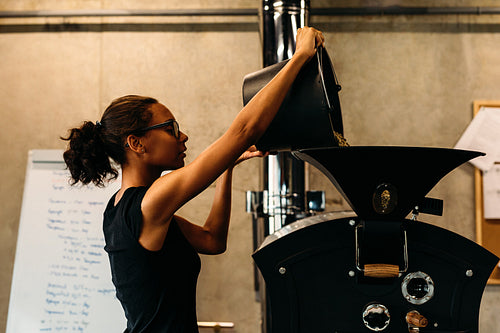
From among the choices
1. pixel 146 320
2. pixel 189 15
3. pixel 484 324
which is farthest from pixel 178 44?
pixel 484 324

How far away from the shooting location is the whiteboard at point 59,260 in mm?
2314

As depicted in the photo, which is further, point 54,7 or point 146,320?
point 54,7

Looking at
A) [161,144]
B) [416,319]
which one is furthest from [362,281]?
[161,144]

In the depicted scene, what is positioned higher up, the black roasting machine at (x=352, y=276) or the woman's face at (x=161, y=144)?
the woman's face at (x=161, y=144)

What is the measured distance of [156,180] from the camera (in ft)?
4.19

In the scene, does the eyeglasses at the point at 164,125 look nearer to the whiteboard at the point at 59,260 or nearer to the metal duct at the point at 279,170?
the metal duct at the point at 279,170

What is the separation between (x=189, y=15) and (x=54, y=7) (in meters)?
0.75

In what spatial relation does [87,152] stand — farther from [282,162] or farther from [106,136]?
[282,162]

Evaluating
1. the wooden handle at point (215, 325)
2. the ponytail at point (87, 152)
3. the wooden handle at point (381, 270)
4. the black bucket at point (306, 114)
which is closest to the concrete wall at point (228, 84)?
the wooden handle at point (215, 325)

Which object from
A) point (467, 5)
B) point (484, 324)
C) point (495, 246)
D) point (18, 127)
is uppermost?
point (467, 5)

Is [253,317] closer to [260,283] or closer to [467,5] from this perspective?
[260,283]

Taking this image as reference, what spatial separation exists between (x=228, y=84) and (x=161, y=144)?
133 cm

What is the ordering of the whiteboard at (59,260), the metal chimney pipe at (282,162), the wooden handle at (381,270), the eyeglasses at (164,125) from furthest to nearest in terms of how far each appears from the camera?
1. the whiteboard at (59,260)
2. the metal chimney pipe at (282,162)
3. the eyeglasses at (164,125)
4. the wooden handle at (381,270)

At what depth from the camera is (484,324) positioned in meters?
2.56
